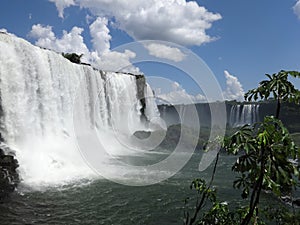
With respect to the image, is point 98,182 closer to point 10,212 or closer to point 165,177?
point 165,177

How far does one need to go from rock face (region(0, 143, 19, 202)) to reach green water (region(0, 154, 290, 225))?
0.39m

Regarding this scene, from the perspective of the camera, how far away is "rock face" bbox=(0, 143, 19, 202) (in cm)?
1117

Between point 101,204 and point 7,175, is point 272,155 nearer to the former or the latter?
point 101,204

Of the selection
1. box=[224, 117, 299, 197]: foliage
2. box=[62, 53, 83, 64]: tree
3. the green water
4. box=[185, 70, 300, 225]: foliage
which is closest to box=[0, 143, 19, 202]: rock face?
the green water

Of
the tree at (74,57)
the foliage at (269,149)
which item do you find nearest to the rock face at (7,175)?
the foliage at (269,149)

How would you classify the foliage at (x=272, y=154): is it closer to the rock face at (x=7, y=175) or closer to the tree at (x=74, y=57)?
the rock face at (x=7, y=175)

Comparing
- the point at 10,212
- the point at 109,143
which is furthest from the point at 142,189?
the point at 109,143

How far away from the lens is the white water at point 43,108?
52.1ft

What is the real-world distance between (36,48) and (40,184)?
1092 cm

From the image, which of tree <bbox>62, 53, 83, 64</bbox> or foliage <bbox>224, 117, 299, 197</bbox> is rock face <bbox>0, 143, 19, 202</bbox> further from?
tree <bbox>62, 53, 83, 64</bbox>

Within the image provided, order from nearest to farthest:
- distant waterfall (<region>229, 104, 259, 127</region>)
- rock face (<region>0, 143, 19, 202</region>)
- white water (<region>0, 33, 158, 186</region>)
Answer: rock face (<region>0, 143, 19, 202</region>), white water (<region>0, 33, 158, 186</region>), distant waterfall (<region>229, 104, 259, 127</region>)

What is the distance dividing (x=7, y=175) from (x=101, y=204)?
4.49 metres

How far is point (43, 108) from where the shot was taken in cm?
2014

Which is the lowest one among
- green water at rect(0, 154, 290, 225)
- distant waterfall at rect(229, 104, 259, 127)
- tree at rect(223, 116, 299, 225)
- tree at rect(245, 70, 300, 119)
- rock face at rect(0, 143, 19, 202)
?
green water at rect(0, 154, 290, 225)
